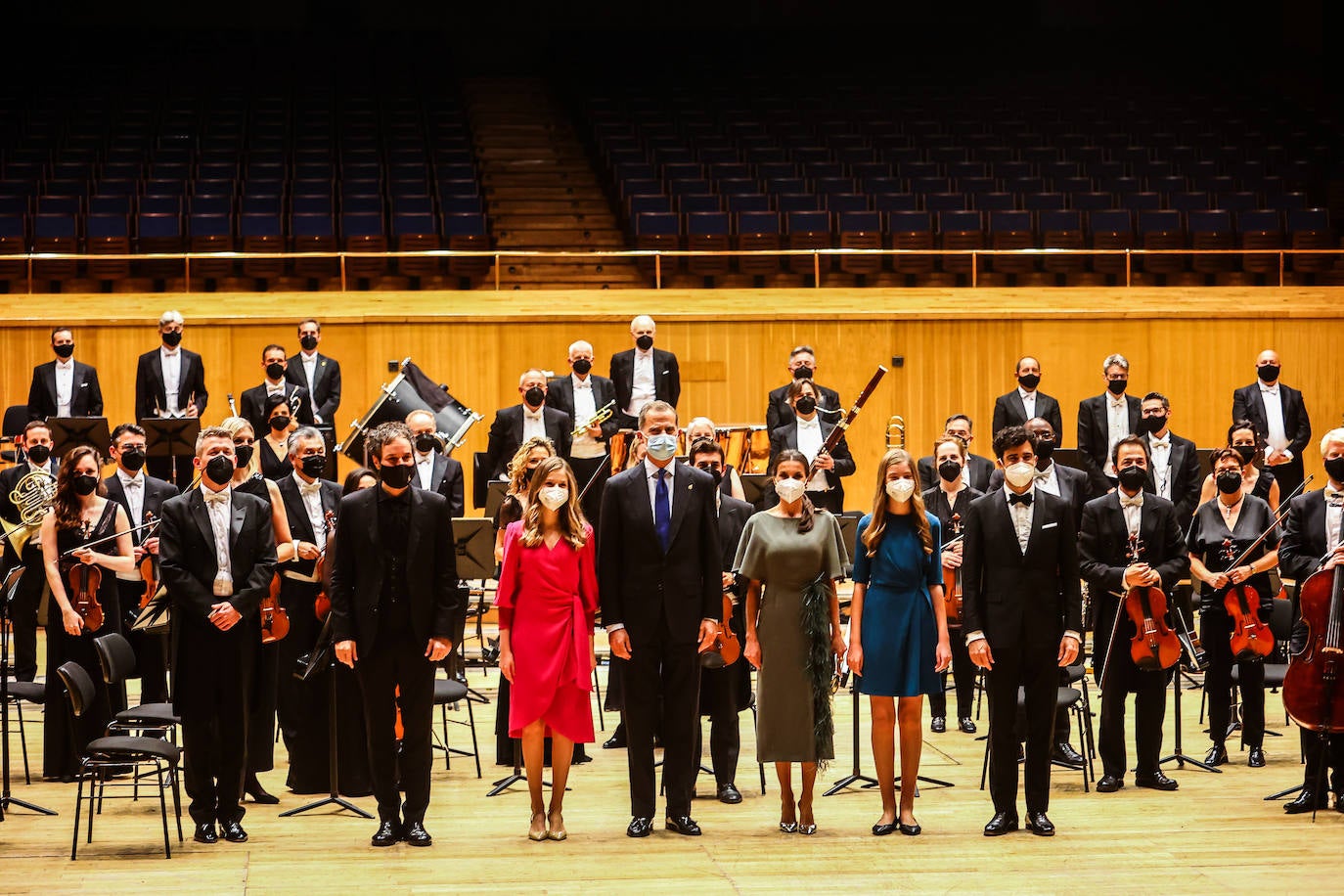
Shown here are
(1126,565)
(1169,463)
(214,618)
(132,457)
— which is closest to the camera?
(214,618)

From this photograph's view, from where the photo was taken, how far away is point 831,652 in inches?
206

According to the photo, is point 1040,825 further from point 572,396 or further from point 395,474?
point 572,396

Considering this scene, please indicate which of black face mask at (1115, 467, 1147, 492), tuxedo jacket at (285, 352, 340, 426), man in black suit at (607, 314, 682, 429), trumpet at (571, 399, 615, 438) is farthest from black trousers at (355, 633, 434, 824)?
tuxedo jacket at (285, 352, 340, 426)

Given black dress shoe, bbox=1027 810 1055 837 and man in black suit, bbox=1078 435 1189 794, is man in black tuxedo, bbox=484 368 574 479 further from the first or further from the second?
black dress shoe, bbox=1027 810 1055 837

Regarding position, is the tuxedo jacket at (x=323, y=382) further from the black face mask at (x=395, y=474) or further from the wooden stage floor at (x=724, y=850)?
the black face mask at (x=395, y=474)

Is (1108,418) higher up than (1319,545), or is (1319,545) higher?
(1108,418)

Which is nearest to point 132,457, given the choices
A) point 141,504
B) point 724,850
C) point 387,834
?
point 141,504

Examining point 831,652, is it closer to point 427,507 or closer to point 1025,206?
point 427,507

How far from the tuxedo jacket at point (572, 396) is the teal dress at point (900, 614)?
3547 mm

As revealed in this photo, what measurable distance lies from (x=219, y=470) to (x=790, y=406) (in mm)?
4375

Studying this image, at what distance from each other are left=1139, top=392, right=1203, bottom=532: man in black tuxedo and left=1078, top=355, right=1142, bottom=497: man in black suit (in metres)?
0.61

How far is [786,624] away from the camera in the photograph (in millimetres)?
5188

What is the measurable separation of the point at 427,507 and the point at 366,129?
1175 centimetres

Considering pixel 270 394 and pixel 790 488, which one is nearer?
pixel 790 488
